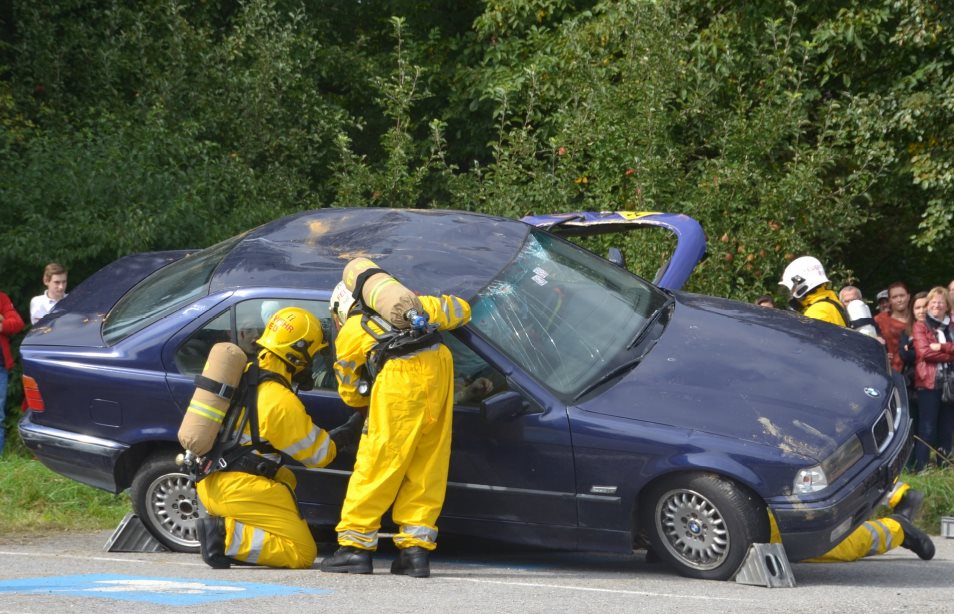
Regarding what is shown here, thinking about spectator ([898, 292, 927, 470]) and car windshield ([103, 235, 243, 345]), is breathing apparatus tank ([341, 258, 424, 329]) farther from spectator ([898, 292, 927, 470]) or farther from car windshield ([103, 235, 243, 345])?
spectator ([898, 292, 927, 470])

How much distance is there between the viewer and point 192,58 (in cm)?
1542

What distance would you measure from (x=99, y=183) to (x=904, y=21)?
24.6 feet

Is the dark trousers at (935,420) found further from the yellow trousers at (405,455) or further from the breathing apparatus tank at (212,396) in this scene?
the breathing apparatus tank at (212,396)

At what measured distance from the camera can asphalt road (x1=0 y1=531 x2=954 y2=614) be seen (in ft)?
18.6

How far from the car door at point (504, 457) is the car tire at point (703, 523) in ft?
1.38

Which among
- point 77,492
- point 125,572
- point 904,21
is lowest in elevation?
point 77,492

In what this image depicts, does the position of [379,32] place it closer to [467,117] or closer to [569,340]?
[467,117]

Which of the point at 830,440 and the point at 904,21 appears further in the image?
the point at 904,21

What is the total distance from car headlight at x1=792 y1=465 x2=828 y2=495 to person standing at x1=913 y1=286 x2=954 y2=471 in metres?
4.51

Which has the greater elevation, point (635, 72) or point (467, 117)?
point (635, 72)

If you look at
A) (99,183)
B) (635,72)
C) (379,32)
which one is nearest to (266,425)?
(99,183)

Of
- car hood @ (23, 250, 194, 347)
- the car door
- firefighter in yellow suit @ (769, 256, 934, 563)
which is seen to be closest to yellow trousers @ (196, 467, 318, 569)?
the car door

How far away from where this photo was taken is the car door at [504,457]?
6383 mm

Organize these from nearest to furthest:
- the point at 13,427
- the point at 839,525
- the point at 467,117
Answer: the point at 839,525
the point at 13,427
the point at 467,117
